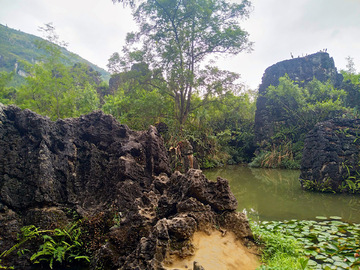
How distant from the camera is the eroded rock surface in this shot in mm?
2525

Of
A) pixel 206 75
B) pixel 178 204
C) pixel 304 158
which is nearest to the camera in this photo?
pixel 178 204

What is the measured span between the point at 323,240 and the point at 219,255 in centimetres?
184

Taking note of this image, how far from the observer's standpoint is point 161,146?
5.16m

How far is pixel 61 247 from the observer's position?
2945 millimetres

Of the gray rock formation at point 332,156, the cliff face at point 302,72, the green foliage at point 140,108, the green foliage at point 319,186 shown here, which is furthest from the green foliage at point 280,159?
the green foliage at point 140,108

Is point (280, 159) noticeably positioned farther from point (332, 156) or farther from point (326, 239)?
point (326, 239)

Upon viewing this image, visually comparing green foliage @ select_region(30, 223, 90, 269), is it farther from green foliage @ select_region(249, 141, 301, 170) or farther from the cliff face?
the cliff face

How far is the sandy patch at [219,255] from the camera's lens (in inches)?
84.5

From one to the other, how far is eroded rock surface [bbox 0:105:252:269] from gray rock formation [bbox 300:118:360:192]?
4388 mm

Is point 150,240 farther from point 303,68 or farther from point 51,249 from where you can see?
point 303,68

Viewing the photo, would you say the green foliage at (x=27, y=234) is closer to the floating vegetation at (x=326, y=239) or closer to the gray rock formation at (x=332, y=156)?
the floating vegetation at (x=326, y=239)

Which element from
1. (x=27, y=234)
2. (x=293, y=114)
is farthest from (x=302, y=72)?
(x=27, y=234)

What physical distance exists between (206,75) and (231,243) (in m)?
9.65

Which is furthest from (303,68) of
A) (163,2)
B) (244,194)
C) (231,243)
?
(231,243)
